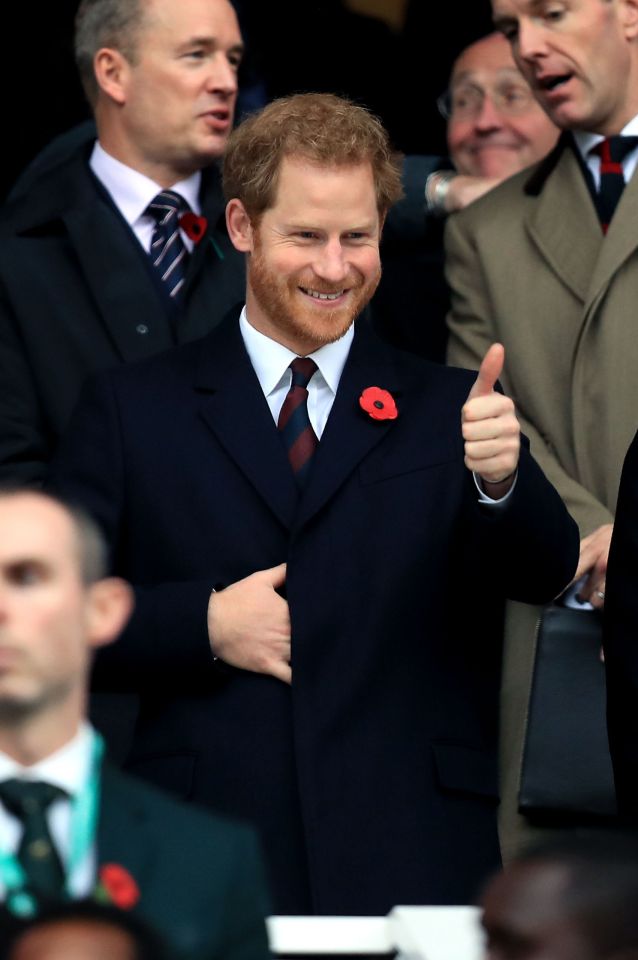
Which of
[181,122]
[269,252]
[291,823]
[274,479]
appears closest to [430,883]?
[291,823]

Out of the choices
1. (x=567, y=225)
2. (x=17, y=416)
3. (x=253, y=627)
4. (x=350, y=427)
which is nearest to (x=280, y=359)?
(x=350, y=427)

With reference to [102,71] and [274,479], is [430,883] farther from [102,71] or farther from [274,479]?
[102,71]

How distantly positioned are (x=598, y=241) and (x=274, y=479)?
3.33ft

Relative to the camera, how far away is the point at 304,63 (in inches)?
216

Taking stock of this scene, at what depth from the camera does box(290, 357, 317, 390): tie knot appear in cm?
352

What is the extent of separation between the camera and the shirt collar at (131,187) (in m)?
4.24

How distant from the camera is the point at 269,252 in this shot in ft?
11.4

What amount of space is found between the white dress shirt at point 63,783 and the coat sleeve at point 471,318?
1676 millimetres

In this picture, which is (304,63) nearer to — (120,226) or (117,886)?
(120,226)

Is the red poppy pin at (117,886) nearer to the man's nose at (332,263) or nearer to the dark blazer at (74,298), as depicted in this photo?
the man's nose at (332,263)

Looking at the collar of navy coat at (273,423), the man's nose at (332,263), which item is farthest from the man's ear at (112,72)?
the man's nose at (332,263)

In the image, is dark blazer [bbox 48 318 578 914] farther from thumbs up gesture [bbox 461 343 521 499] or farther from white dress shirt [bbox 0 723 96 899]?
white dress shirt [bbox 0 723 96 899]

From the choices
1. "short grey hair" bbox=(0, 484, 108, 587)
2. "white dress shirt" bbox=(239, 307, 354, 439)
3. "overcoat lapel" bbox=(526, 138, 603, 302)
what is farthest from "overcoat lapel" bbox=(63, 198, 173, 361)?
"short grey hair" bbox=(0, 484, 108, 587)

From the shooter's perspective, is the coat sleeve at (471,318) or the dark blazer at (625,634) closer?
the dark blazer at (625,634)
